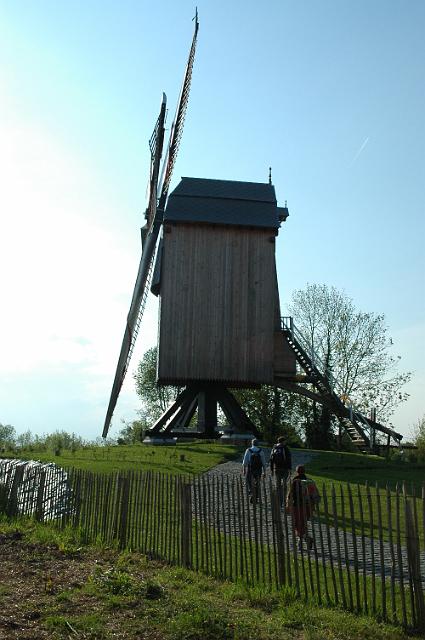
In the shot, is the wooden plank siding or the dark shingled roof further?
the dark shingled roof

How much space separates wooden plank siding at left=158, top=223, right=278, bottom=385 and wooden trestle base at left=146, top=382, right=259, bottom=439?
128 cm

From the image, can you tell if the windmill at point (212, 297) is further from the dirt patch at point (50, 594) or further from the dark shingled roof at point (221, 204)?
the dirt patch at point (50, 594)

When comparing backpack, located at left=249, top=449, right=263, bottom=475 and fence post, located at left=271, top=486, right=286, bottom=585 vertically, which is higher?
backpack, located at left=249, top=449, right=263, bottom=475

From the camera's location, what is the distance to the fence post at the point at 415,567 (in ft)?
27.1

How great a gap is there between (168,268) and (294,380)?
8.11 metres

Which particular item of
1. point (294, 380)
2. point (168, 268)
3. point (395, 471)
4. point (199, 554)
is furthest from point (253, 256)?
point (199, 554)

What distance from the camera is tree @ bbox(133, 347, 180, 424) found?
237ft

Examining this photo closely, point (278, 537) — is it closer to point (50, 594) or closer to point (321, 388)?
point (50, 594)

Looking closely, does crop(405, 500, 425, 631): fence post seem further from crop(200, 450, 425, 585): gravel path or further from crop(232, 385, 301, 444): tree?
crop(232, 385, 301, 444): tree

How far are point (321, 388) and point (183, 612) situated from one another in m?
Result: 28.2

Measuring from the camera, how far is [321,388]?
119 feet

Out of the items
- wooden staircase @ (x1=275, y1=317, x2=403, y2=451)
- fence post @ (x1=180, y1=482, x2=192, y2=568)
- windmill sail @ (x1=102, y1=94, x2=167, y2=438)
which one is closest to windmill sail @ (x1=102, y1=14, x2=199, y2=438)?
windmill sail @ (x1=102, y1=94, x2=167, y2=438)

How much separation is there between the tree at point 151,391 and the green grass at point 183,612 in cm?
6128

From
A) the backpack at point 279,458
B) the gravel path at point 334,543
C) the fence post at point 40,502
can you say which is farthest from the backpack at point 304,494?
the fence post at point 40,502
